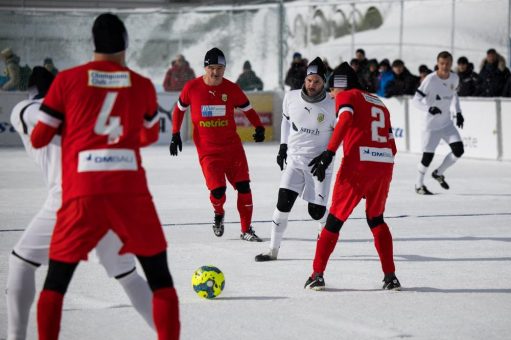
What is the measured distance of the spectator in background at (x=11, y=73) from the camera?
23.7m

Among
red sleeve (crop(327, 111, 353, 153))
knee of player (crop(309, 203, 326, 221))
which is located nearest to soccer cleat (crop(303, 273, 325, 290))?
red sleeve (crop(327, 111, 353, 153))

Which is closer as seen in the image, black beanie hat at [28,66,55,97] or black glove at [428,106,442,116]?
black beanie hat at [28,66,55,97]

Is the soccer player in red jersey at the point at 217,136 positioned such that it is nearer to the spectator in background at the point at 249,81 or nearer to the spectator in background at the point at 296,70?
the spectator in background at the point at 296,70

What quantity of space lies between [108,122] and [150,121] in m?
0.31

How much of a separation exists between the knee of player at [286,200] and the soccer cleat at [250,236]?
121 cm

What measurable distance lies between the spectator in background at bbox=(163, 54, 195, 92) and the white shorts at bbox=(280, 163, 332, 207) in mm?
15640

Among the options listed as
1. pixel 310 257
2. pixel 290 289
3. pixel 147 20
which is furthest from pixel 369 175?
pixel 147 20

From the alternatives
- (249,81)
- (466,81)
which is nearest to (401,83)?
(466,81)

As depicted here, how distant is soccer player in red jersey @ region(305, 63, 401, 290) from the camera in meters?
7.98

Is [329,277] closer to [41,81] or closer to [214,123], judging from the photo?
[214,123]

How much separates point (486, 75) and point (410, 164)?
2503mm

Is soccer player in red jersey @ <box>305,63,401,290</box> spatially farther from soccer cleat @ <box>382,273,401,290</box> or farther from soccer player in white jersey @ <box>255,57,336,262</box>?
soccer player in white jersey @ <box>255,57,336,262</box>

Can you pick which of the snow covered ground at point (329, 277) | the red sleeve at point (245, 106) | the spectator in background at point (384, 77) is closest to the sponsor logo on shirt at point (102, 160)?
the snow covered ground at point (329, 277)

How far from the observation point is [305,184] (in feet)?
32.4
